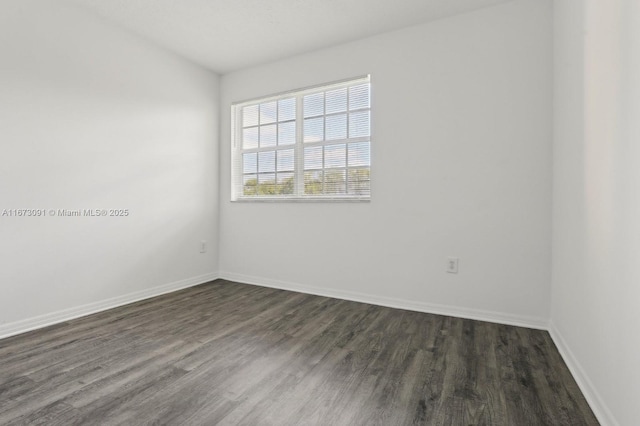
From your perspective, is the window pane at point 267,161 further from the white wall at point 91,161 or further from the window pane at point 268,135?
the white wall at point 91,161

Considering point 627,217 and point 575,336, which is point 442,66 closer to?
point 627,217

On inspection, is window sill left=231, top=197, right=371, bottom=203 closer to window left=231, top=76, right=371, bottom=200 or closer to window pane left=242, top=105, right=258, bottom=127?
window left=231, top=76, right=371, bottom=200

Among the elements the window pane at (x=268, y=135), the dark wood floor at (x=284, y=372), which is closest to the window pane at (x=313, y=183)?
the window pane at (x=268, y=135)

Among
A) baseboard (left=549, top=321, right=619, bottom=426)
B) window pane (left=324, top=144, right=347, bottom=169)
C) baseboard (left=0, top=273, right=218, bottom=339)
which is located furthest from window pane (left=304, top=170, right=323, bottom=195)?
baseboard (left=549, top=321, right=619, bottom=426)

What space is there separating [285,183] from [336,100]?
109 cm

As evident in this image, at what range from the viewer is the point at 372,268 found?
9.68ft

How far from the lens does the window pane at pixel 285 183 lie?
347 cm

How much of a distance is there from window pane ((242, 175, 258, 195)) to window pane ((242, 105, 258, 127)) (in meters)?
0.67

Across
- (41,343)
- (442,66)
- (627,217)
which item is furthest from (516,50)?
(41,343)

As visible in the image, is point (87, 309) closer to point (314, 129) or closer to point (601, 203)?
point (314, 129)

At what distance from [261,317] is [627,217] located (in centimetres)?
237

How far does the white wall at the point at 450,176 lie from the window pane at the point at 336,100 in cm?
15

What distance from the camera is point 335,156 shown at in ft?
10.5

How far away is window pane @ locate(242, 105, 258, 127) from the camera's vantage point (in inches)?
148
